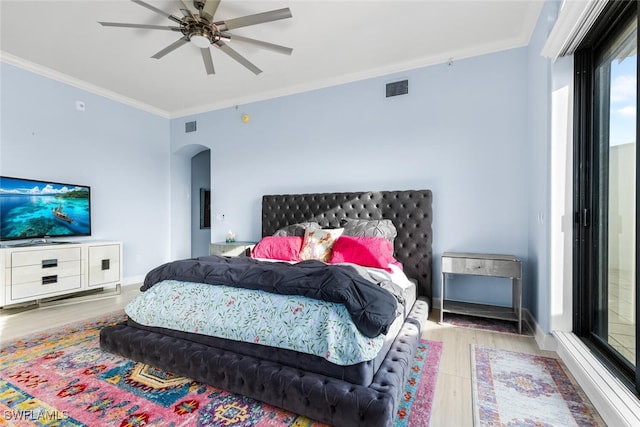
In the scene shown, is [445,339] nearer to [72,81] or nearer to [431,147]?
[431,147]

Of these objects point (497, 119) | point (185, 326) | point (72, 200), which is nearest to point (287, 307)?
point (185, 326)


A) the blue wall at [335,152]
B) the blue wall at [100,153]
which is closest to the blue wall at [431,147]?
the blue wall at [335,152]

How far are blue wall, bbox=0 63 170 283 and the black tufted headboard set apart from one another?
268 cm

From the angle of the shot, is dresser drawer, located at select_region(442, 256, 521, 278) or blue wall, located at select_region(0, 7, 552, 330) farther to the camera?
blue wall, located at select_region(0, 7, 552, 330)

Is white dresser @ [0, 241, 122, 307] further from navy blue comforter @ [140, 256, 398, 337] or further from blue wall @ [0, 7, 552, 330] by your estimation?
navy blue comforter @ [140, 256, 398, 337]

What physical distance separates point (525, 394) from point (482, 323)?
1.29 m

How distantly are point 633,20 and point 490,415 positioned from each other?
2.39 metres

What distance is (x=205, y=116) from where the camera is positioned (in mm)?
5238

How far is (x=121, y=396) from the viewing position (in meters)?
1.79

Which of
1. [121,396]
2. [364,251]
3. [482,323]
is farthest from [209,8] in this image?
[482,323]

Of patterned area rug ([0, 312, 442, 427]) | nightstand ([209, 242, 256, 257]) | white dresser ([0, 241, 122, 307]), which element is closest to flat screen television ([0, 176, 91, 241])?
white dresser ([0, 241, 122, 307])

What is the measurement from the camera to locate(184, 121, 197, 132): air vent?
211 inches

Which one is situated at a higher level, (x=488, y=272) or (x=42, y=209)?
(x=42, y=209)

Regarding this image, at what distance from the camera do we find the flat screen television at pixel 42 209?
11.7 ft
